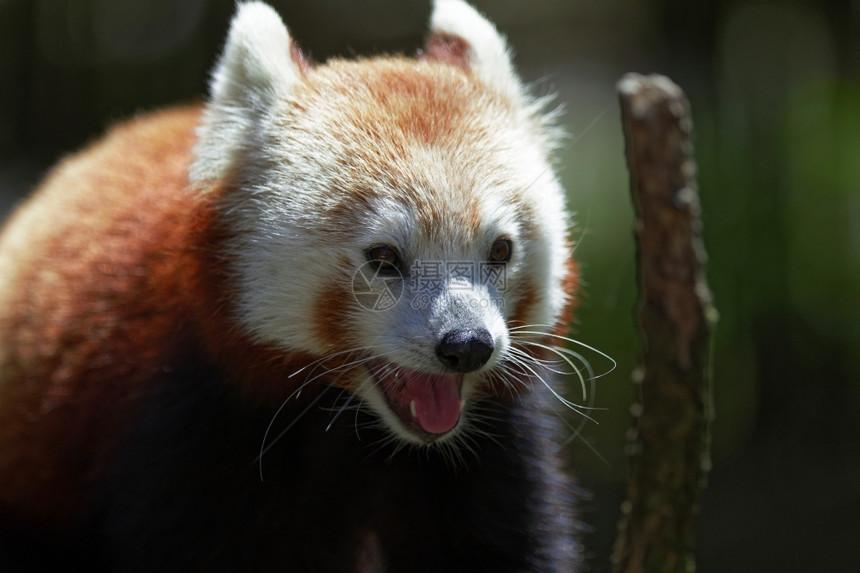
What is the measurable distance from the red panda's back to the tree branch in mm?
1545

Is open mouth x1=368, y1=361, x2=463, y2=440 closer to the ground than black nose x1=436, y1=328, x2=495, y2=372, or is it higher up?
closer to the ground

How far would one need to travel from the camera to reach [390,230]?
2787mm

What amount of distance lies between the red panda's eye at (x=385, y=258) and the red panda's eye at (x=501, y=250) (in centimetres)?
28

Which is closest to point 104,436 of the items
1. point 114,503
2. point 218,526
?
point 114,503

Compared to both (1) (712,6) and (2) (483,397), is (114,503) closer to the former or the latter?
(2) (483,397)

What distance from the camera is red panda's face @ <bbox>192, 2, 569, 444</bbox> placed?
2.79 m

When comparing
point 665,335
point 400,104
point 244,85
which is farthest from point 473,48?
point 665,335

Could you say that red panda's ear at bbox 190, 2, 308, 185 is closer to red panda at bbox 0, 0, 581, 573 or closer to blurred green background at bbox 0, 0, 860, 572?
red panda at bbox 0, 0, 581, 573

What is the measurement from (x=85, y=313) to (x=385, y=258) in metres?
1.28

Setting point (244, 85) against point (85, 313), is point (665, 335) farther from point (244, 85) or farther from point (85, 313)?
point (85, 313)

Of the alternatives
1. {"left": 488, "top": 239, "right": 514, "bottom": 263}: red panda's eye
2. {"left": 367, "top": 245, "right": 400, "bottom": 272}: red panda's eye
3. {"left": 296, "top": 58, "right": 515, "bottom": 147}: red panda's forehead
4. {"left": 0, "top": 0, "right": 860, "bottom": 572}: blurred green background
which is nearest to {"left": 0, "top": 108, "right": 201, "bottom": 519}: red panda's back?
{"left": 296, "top": 58, "right": 515, "bottom": 147}: red panda's forehead

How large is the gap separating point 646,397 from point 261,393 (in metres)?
1.27

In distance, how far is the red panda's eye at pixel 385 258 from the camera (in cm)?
280

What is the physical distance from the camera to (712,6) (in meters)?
7.45
